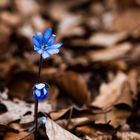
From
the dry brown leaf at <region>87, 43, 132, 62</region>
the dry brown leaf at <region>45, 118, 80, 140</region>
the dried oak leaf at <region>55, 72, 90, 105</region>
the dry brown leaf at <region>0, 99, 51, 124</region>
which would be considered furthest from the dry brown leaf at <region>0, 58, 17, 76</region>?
the dry brown leaf at <region>45, 118, 80, 140</region>

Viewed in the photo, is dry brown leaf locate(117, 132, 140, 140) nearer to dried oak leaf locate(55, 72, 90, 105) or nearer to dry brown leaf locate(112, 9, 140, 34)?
dried oak leaf locate(55, 72, 90, 105)

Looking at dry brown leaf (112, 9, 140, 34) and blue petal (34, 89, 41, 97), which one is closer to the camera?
blue petal (34, 89, 41, 97)

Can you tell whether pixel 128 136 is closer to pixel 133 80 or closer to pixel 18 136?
pixel 18 136

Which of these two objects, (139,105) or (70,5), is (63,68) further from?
(70,5)

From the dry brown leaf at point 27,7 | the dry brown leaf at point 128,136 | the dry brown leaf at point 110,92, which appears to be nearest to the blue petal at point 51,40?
the dry brown leaf at point 128,136

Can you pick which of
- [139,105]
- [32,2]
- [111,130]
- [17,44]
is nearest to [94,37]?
[17,44]

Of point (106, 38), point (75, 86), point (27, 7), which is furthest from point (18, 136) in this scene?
point (27, 7)
